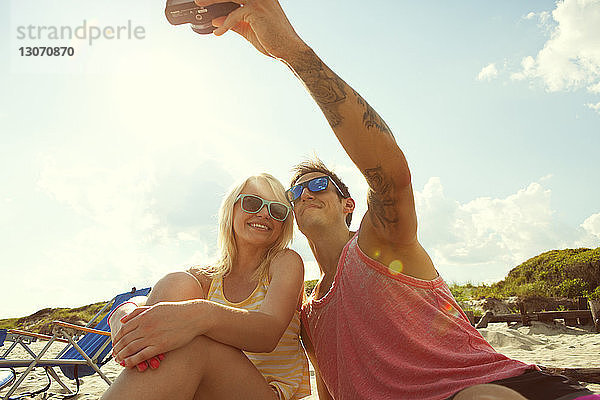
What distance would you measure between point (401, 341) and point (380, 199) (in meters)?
0.60

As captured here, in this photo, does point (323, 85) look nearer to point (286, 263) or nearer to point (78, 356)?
point (286, 263)

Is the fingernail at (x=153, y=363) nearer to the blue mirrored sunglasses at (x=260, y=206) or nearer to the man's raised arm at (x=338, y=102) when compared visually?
the man's raised arm at (x=338, y=102)

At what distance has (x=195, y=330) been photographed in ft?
5.68

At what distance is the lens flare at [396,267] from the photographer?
182 centimetres

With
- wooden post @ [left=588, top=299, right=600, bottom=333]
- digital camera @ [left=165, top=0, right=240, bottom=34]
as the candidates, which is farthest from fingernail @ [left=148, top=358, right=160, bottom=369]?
wooden post @ [left=588, top=299, right=600, bottom=333]

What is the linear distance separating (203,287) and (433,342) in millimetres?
1463

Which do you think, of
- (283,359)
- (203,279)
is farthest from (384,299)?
(203,279)

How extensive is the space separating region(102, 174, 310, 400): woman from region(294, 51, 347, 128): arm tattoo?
949 millimetres

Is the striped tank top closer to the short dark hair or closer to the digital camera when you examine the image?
the short dark hair

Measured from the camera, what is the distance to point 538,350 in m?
8.46

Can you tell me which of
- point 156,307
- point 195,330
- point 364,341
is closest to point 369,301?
point 364,341

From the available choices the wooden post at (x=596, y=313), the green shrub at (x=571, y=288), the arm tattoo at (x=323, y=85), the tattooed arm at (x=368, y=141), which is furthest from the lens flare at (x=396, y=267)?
the green shrub at (x=571, y=288)

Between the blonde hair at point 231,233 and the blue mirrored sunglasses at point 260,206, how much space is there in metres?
0.06

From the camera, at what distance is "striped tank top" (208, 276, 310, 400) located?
2.29 m
